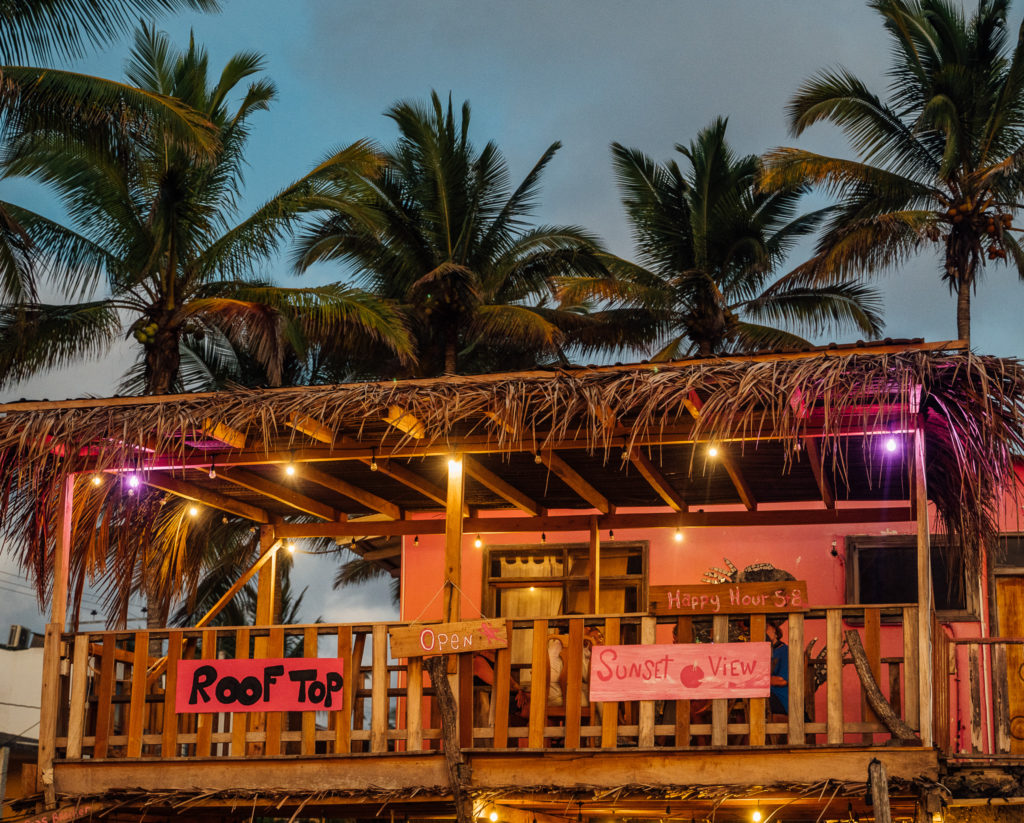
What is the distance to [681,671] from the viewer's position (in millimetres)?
9062

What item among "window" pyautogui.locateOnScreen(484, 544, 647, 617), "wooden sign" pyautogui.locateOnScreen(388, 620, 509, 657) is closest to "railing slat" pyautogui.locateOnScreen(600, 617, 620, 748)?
"wooden sign" pyautogui.locateOnScreen(388, 620, 509, 657)

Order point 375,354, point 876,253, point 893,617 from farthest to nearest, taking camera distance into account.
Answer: point 375,354 → point 876,253 → point 893,617

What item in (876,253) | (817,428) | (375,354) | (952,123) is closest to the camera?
(817,428)

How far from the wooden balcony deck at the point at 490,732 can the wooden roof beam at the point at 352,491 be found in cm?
169

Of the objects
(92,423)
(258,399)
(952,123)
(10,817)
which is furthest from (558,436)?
(952,123)

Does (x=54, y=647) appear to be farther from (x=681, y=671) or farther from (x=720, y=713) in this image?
(x=720, y=713)

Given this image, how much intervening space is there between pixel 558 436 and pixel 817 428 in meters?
1.85

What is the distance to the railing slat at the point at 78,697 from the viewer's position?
997cm

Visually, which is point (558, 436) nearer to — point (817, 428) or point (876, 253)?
point (817, 428)

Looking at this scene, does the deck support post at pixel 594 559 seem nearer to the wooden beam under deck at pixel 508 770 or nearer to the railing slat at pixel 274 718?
the wooden beam under deck at pixel 508 770

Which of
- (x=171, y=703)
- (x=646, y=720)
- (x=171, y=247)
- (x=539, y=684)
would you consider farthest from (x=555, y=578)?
(x=171, y=247)

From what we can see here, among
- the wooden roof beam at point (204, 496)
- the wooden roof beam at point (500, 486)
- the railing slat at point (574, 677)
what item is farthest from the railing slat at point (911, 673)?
the wooden roof beam at point (204, 496)

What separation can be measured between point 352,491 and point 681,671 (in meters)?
4.32

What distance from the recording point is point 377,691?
9500mm
